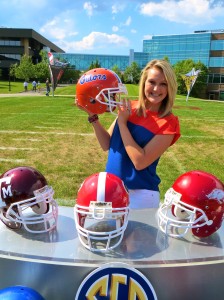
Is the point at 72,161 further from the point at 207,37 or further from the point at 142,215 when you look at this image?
the point at 207,37

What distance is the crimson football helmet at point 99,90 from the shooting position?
237 cm

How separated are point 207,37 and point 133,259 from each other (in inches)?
2888

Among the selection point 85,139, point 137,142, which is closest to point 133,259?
point 137,142

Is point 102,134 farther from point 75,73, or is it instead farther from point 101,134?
point 75,73

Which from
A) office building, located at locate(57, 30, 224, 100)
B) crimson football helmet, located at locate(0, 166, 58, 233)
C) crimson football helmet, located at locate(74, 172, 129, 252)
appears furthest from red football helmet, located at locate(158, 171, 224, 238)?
office building, located at locate(57, 30, 224, 100)

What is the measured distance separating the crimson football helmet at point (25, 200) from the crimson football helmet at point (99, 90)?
0.77 meters

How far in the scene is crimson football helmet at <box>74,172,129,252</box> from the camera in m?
1.64

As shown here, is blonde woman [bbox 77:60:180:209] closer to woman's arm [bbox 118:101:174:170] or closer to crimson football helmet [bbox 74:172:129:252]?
woman's arm [bbox 118:101:174:170]

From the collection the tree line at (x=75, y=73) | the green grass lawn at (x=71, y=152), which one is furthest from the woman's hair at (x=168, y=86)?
the tree line at (x=75, y=73)

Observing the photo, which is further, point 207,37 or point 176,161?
point 207,37

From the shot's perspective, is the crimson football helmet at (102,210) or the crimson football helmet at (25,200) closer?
the crimson football helmet at (102,210)

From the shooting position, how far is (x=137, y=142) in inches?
86.0

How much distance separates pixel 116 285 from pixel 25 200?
660mm

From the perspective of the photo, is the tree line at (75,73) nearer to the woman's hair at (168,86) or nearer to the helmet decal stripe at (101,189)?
the woman's hair at (168,86)
